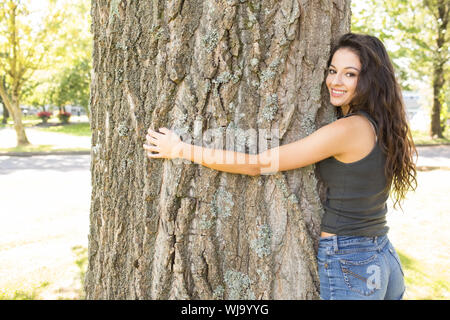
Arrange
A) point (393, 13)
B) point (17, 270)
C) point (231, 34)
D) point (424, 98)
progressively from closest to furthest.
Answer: point (231, 34)
point (17, 270)
point (393, 13)
point (424, 98)

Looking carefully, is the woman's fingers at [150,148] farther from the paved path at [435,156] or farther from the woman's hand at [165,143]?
the paved path at [435,156]

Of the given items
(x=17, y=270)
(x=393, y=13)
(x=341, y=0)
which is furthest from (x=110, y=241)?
(x=393, y=13)

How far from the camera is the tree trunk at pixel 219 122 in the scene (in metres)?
1.91

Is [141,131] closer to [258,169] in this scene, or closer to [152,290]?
[258,169]

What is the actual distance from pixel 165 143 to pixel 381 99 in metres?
1.17

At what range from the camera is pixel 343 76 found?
6.51 feet

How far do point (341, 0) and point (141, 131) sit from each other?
4.31 feet

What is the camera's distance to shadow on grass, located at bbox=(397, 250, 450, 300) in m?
3.86

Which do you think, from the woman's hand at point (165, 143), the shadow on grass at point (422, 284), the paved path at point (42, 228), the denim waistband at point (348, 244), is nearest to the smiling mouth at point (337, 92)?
the denim waistband at point (348, 244)

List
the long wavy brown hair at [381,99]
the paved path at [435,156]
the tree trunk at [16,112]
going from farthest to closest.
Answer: the tree trunk at [16,112] → the paved path at [435,156] → the long wavy brown hair at [381,99]

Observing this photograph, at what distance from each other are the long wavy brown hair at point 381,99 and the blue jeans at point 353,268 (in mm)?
339

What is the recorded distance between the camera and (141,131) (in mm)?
2031

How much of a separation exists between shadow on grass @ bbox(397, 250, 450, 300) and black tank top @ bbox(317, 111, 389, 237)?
2.37m

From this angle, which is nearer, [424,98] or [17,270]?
[17,270]
